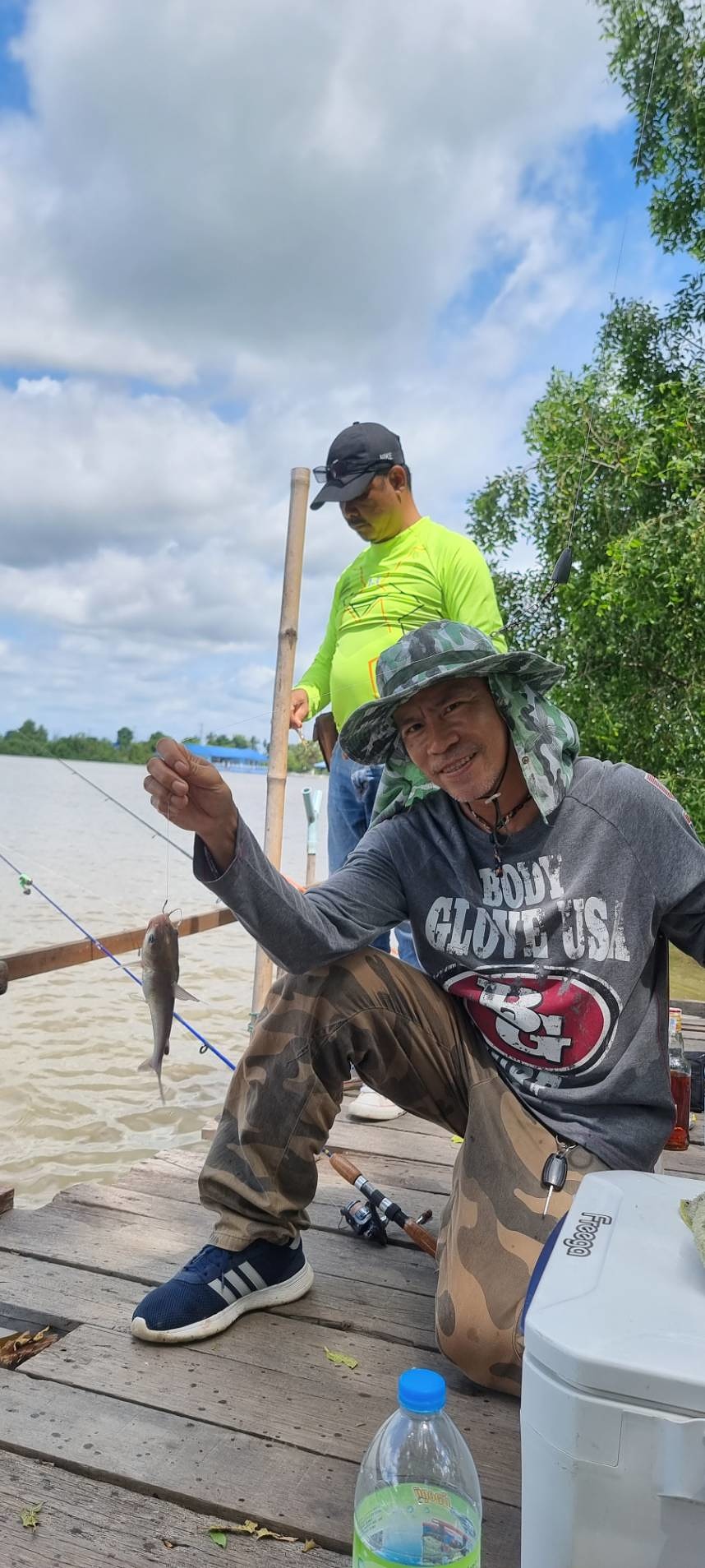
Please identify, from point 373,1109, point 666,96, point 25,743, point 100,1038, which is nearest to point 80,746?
point 25,743

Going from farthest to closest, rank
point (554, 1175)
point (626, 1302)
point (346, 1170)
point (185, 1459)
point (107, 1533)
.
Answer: point (346, 1170), point (554, 1175), point (185, 1459), point (107, 1533), point (626, 1302)

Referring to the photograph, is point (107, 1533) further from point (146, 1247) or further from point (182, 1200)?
point (182, 1200)

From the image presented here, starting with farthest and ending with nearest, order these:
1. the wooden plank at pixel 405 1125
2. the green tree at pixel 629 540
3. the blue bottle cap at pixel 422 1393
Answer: the green tree at pixel 629 540 → the wooden plank at pixel 405 1125 → the blue bottle cap at pixel 422 1393

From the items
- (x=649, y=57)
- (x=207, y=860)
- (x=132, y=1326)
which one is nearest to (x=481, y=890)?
(x=207, y=860)

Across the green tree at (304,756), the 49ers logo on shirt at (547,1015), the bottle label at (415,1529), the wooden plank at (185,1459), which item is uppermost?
the green tree at (304,756)

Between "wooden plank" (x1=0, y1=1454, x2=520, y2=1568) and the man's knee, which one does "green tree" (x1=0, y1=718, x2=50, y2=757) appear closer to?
the man's knee

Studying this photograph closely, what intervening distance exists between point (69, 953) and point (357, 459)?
6.73 ft

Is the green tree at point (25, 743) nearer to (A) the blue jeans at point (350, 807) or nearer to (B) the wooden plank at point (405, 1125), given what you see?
(A) the blue jeans at point (350, 807)

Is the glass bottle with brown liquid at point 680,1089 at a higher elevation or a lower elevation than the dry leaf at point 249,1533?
higher

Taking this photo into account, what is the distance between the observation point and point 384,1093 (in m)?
2.45

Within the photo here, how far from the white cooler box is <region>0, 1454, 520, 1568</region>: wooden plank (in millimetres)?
454

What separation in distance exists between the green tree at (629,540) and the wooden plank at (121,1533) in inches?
336

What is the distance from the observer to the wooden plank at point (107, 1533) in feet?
5.16

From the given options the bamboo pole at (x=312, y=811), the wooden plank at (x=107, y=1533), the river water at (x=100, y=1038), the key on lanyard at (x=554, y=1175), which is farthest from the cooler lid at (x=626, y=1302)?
the bamboo pole at (x=312, y=811)
